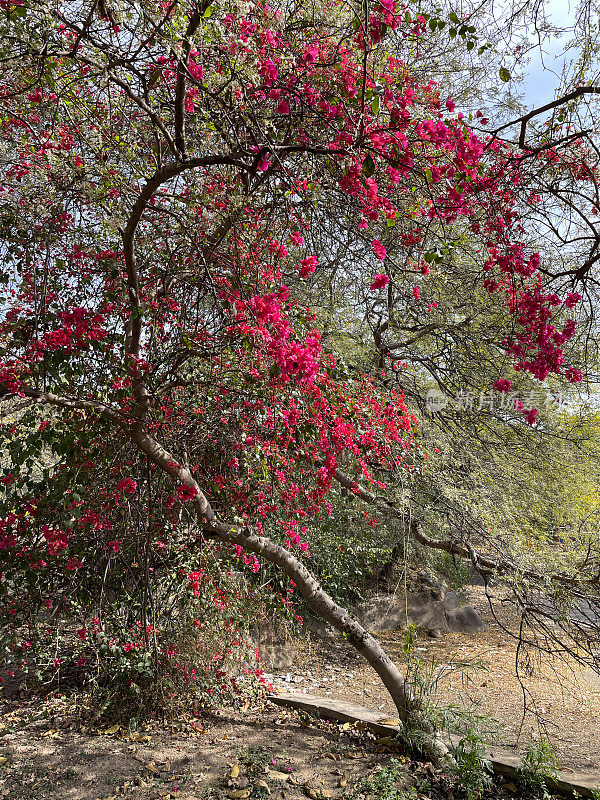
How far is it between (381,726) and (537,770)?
3.65ft

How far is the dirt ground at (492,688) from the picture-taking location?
169 inches

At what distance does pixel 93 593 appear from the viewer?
403 centimetres

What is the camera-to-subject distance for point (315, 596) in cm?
416

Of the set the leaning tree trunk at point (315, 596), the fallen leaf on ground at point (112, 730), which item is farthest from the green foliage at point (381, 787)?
the fallen leaf on ground at point (112, 730)

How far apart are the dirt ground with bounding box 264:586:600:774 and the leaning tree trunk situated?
23cm

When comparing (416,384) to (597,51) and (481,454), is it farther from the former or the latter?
(597,51)

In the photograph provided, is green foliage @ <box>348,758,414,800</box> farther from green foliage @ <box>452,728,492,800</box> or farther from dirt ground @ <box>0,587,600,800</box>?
green foliage @ <box>452,728,492,800</box>

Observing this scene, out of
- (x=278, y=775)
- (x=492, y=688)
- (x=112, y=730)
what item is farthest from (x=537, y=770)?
(x=112, y=730)

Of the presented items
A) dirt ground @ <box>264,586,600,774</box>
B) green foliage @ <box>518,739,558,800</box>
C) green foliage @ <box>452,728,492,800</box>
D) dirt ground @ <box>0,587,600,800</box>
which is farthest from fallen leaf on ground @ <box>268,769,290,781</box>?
green foliage @ <box>518,739,558,800</box>

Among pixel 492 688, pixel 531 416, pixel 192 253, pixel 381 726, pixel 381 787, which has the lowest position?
pixel 381 787

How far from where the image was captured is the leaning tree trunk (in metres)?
3.45

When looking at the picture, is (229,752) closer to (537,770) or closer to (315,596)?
(315,596)

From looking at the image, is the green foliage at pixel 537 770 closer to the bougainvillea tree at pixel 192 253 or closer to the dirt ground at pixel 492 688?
the dirt ground at pixel 492 688

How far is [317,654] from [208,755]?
321 cm
